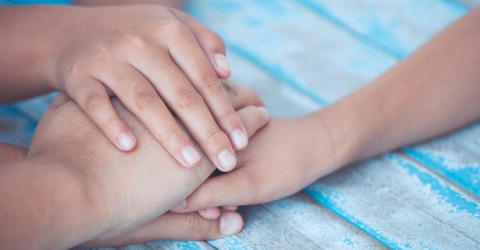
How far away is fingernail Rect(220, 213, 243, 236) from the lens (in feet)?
2.71

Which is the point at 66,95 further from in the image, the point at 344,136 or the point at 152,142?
the point at 344,136

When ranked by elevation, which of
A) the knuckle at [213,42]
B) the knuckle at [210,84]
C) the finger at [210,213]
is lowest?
the finger at [210,213]

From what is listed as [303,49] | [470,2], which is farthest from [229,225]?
[470,2]

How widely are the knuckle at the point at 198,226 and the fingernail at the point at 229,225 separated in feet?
0.06

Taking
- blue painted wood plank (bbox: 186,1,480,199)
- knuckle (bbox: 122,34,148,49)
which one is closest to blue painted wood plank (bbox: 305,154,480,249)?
blue painted wood plank (bbox: 186,1,480,199)

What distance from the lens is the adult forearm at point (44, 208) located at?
2.09 ft

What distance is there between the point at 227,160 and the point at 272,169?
0.10 m

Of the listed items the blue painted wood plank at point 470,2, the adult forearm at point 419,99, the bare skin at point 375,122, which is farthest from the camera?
the blue painted wood plank at point 470,2

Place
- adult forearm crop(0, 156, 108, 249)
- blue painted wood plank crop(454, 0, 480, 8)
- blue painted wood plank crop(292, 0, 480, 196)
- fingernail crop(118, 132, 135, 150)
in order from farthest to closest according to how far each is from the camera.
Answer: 1. blue painted wood plank crop(454, 0, 480, 8)
2. blue painted wood plank crop(292, 0, 480, 196)
3. fingernail crop(118, 132, 135, 150)
4. adult forearm crop(0, 156, 108, 249)

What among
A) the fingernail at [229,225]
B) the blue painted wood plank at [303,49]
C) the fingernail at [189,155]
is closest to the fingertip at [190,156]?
the fingernail at [189,155]

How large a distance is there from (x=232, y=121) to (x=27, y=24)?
43 centimetres

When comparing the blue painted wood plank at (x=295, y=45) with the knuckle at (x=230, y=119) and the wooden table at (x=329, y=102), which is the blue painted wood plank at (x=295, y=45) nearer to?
the wooden table at (x=329, y=102)

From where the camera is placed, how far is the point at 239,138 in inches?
32.5

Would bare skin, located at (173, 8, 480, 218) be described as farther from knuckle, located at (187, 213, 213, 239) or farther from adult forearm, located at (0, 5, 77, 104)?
adult forearm, located at (0, 5, 77, 104)
